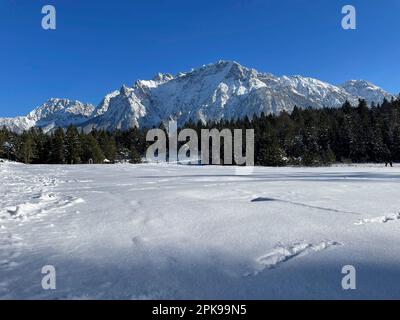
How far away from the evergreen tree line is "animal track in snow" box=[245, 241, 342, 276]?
70827 mm

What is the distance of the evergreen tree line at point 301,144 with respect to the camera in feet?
276

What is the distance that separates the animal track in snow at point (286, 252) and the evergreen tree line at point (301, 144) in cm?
7083

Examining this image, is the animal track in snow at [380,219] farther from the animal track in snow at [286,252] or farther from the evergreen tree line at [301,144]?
the evergreen tree line at [301,144]

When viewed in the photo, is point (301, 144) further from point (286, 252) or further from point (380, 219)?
point (286, 252)

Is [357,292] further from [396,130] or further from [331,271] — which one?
[396,130]

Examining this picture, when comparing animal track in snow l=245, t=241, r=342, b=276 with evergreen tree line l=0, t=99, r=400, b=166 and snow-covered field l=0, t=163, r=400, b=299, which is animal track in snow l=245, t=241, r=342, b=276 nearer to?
snow-covered field l=0, t=163, r=400, b=299

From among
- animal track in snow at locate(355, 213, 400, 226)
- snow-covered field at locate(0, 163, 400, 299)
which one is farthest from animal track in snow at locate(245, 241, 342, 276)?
animal track in snow at locate(355, 213, 400, 226)

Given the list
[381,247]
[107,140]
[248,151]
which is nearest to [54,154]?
[107,140]

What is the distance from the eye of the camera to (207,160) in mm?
96438

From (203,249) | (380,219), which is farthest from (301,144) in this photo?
(203,249)

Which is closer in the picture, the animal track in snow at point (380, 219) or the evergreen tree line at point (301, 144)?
the animal track in snow at point (380, 219)

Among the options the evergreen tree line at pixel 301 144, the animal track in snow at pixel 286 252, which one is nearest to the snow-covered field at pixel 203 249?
the animal track in snow at pixel 286 252

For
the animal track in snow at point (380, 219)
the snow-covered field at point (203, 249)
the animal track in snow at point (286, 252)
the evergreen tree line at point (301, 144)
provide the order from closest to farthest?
the snow-covered field at point (203, 249) < the animal track in snow at point (286, 252) < the animal track in snow at point (380, 219) < the evergreen tree line at point (301, 144)

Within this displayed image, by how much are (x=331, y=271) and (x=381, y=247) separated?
1.68 meters
